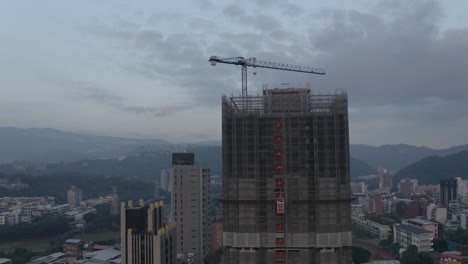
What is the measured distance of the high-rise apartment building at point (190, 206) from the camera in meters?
56.1

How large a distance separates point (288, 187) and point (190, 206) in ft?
113

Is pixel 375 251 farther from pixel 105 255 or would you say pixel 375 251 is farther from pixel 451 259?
pixel 105 255

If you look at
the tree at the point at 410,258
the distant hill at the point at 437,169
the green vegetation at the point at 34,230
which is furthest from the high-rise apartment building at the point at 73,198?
the distant hill at the point at 437,169

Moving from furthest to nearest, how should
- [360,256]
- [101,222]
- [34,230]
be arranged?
[101,222] < [34,230] < [360,256]

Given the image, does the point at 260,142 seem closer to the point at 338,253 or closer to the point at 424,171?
the point at 338,253

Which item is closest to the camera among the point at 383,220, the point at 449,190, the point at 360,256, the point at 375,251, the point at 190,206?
the point at 360,256

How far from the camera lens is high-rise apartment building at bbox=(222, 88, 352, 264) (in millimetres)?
22922

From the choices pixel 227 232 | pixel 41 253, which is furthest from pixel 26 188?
pixel 227 232

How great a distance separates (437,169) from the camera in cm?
18800

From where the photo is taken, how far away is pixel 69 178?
16125cm

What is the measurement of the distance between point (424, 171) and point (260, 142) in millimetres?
180975

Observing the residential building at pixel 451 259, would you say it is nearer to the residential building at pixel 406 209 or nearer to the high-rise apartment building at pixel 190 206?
the high-rise apartment building at pixel 190 206

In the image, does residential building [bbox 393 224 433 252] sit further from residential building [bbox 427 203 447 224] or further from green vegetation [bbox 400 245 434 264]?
residential building [bbox 427 203 447 224]

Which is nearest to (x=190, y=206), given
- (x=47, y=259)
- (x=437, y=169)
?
(x=47, y=259)
